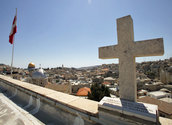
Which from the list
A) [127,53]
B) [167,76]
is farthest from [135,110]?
[167,76]

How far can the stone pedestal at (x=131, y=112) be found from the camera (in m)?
1.16

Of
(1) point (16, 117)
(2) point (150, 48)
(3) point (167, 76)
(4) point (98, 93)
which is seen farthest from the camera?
(3) point (167, 76)

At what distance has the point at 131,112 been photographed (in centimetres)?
125

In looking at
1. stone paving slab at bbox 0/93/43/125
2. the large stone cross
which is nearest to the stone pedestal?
the large stone cross

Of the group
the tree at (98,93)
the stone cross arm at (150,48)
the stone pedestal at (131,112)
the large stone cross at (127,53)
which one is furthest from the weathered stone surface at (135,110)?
the tree at (98,93)

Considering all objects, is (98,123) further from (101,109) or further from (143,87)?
(143,87)

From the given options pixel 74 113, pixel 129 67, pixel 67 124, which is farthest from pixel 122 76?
pixel 67 124

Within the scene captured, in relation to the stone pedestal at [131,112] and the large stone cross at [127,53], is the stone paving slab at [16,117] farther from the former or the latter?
the large stone cross at [127,53]

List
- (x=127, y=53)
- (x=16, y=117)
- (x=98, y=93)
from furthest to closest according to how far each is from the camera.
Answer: (x=98, y=93) → (x=16, y=117) → (x=127, y=53)

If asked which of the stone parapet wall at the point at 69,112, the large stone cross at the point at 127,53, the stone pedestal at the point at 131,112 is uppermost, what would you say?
the large stone cross at the point at 127,53

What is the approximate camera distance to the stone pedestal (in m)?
1.16

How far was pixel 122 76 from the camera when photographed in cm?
173

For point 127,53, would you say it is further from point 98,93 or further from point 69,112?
point 98,93

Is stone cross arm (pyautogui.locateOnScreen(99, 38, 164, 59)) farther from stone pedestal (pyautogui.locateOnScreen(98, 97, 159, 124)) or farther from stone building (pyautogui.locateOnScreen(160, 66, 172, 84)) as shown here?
stone building (pyautogui.locateOnScreen(160, 66, 172, 84))
